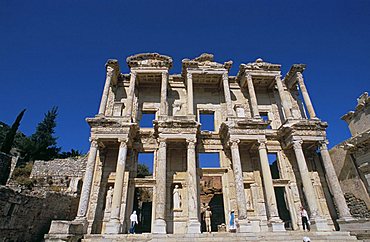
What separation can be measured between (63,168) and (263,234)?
17.4 meters

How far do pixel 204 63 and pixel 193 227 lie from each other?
1201 cm

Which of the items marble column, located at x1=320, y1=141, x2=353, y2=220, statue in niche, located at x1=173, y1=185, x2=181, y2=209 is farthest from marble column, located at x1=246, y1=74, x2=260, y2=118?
statue in niche, located at x1=173, y1=185, x2=181, y2=209

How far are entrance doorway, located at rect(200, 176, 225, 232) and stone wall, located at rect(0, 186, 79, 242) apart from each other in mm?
12203

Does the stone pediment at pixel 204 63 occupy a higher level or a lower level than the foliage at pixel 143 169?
higher

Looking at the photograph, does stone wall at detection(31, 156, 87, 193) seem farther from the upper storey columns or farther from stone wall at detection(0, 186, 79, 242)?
the upper storey columns

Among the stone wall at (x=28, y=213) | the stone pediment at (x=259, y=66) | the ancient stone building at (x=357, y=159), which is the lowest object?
the stone wall at (x=28, y=213)

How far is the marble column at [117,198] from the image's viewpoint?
12.3 meters

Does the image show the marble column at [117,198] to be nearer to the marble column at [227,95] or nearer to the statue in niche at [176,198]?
the statue in niche at [176,198]

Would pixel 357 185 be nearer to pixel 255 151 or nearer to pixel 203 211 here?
pixel 255 151

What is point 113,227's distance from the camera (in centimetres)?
1234

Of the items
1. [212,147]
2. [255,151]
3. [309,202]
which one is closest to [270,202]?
[309,202]

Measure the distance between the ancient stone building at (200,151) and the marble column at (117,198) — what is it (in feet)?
0.17

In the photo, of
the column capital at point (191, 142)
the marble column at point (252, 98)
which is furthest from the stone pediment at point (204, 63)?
the column capital at point (191, 142)

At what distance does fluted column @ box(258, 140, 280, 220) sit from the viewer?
13.5 metres
